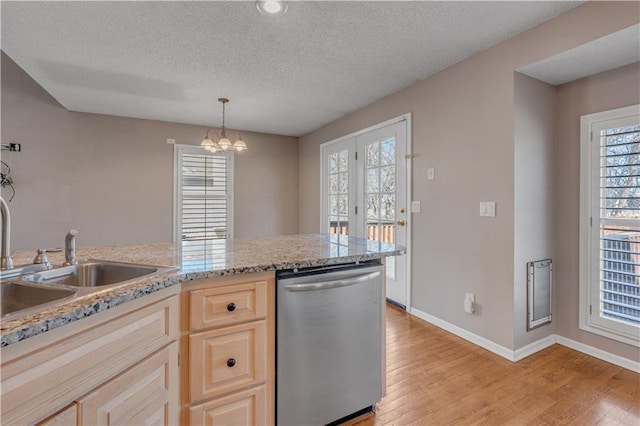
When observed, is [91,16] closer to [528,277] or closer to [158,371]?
[158,371]

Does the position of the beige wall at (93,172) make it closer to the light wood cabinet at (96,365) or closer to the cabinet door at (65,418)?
the light wood cabinet at (96,365)

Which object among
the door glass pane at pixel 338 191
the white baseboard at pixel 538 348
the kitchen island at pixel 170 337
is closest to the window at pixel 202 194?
the door glass pane at pixel 338 191

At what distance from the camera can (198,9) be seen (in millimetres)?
2027

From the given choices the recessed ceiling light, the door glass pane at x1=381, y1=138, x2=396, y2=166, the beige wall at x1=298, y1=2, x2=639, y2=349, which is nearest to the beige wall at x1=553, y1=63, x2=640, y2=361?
A: the beige wall at x1=298, y1=2, x2=639, y2=349

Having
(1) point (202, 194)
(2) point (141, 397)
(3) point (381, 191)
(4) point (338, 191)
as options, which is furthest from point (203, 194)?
(2) point (141, 397)

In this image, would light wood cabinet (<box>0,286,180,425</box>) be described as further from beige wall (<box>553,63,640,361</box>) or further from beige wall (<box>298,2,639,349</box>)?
beige wall (<box>553,63,640,361</box>)

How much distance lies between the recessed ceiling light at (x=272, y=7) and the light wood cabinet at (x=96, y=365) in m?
1.79

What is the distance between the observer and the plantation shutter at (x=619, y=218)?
220 centimetres

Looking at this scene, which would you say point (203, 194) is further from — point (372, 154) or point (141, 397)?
point (141, 397)

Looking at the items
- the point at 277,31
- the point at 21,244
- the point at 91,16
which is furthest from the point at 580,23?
the point at 21,244

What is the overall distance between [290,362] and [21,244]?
4.30 metres

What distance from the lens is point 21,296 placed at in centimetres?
110

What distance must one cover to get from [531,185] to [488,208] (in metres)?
0.37

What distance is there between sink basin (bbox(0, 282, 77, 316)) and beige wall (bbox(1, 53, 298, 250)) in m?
3.75
